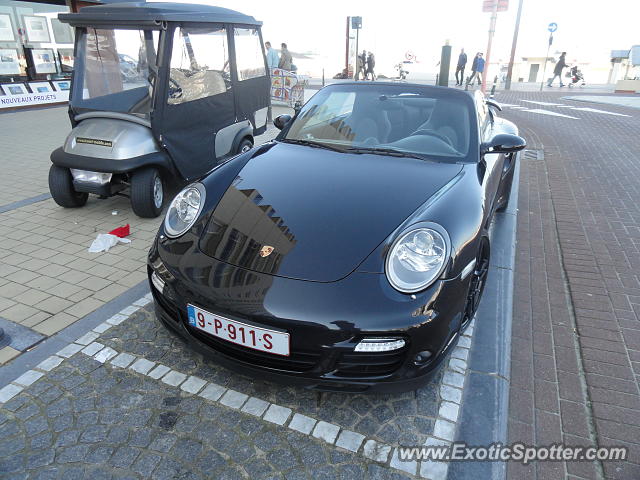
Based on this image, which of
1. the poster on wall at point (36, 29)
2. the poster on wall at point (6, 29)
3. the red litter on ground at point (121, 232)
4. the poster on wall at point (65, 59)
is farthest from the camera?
the poster on wall at point (65, 59)

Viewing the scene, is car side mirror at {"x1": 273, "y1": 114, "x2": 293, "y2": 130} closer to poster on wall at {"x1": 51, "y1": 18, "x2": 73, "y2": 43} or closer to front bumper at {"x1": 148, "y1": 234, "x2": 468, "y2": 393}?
front bumper at {"x1": 148, "y1": 234, "x2": 468, "y2": 393}

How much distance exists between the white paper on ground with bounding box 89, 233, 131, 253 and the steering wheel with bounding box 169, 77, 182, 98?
155cm

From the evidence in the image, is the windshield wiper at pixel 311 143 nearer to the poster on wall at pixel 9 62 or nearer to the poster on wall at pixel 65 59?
the poster on wall at pixel 9 62

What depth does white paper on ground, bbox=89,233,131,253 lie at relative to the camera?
388 cm

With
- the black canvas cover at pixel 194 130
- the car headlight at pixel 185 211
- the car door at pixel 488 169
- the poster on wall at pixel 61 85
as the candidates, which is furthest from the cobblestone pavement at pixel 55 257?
the poster on wall at pixel 61 85

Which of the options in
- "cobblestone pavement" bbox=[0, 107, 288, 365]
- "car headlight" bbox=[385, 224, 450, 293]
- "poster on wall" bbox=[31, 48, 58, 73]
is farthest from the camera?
"poster on wall" bbox=[31, 48, 58, 73]

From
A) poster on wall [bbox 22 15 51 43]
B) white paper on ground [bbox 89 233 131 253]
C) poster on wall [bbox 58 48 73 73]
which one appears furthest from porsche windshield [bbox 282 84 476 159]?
→ poster on wall [bbox 22 15 51 43]

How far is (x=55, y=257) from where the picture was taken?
12.3 feet

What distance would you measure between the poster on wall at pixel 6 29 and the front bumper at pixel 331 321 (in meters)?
13.0

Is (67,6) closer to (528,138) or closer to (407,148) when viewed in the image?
(528,138)

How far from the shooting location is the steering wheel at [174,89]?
4.54m

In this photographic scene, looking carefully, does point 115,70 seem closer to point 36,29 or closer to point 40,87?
point 40,87

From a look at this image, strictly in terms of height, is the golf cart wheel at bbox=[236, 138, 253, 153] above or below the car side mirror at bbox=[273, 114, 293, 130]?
below

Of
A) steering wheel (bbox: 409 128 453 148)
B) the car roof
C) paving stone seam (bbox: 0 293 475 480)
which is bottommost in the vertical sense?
paving stone seam (bbox: 0 293 475 480)
